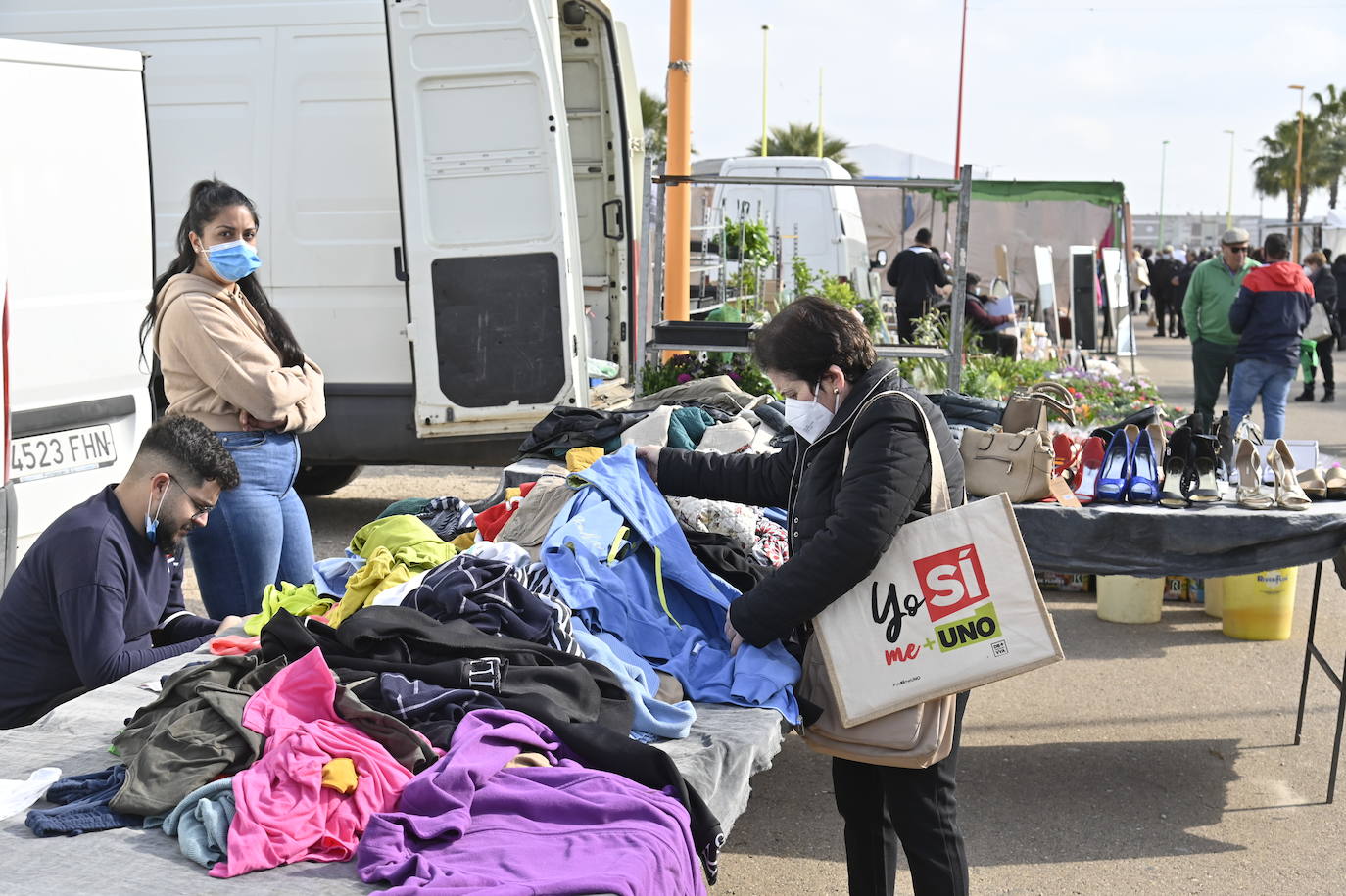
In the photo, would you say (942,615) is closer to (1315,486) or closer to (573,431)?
(1315,486)

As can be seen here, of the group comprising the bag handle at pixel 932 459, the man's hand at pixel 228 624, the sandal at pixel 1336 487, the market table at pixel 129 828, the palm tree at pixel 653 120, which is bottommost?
the market table at pixel 129 828

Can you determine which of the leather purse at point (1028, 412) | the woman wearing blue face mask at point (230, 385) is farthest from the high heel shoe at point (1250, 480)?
the woman wearing blue face mask at point (230, 385)

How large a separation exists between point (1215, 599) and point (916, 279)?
26.7 feet

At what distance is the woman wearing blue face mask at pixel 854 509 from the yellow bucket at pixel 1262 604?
140 inches

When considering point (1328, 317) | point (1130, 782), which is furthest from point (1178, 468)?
point (1328, 317)

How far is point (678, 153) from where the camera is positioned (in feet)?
27.6

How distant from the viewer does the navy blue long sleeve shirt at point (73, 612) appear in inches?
119

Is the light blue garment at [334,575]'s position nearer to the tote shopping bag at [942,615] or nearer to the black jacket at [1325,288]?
the tote shopping bag at [942,615]

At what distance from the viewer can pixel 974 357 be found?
981cm

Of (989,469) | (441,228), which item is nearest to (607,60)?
(441,228)

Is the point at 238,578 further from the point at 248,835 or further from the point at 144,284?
the point at 248,835

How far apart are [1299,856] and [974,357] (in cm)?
612

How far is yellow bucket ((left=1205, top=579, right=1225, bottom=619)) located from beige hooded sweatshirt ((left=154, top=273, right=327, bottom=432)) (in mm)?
4750

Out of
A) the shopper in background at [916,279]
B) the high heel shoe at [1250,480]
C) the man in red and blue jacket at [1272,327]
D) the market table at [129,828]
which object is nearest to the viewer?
the market table at [129,828]
